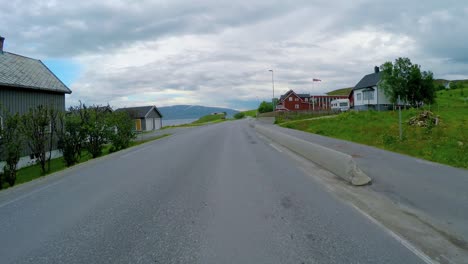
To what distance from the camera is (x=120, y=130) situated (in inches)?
822

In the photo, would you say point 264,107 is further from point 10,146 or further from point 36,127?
point 10,146

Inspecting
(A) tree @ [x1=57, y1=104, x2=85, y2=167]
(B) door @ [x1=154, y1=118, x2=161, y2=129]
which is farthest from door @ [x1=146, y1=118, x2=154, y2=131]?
(A) tree @ [x1=57, y1=104, x2=85, y2=167]

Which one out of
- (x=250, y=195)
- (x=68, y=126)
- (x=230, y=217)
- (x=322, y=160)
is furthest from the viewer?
(x=68, y=126)

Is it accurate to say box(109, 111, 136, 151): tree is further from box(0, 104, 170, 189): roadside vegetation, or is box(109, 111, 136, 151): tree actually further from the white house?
the white house

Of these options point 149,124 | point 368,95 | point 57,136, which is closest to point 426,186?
point 57,136

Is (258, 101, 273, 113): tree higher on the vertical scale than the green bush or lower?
higher

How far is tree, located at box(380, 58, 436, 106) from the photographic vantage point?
155ft

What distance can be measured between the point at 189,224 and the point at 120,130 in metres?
→ 17.2

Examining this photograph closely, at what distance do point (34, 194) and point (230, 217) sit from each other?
533cm

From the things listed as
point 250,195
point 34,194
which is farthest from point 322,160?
point 34,194

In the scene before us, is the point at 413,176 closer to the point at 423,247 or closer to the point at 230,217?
the point at 423,247

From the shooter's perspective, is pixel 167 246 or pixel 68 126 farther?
pixel 68 126

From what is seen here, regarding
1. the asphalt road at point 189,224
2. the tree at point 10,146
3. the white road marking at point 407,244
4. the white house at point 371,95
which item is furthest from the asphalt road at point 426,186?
the white house at point 371,95

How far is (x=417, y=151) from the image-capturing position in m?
13.3
